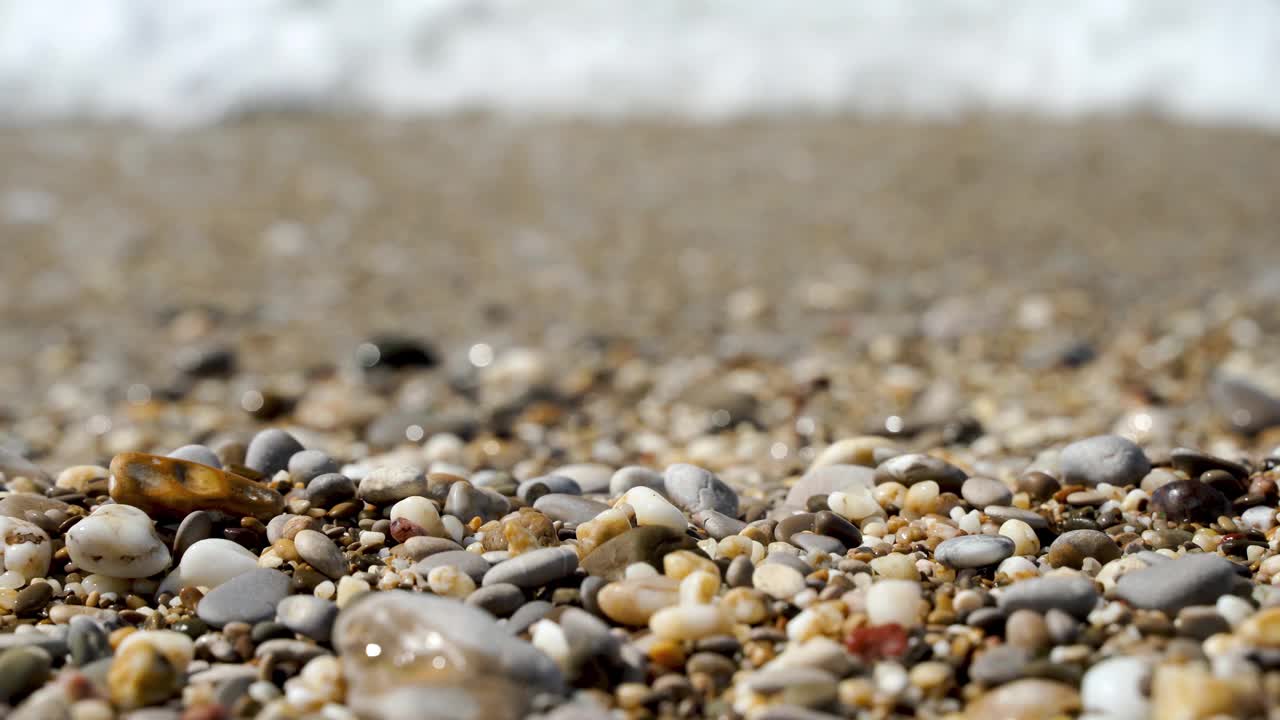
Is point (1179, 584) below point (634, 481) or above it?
below

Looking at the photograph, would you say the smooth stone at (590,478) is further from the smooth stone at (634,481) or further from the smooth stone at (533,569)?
the smooth stone at (533,569)

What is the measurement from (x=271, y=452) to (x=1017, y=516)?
1.28m

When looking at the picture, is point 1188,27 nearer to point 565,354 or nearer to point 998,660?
point 565,354

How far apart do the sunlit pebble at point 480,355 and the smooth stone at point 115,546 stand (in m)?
2.05

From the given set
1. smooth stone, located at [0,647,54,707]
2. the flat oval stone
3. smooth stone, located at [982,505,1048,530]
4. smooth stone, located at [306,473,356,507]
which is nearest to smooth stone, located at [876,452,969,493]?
smooth stone, located at [982,505,1048,530]

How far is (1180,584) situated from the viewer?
1.39 meters

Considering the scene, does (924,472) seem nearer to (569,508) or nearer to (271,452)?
(569,508)

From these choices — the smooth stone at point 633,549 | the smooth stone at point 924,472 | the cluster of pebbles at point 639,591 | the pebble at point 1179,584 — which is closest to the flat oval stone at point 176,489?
the cluster of pebbles at point 639,591

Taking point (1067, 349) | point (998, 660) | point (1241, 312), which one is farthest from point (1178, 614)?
point (1241, 312)

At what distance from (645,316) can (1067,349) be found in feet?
4.84

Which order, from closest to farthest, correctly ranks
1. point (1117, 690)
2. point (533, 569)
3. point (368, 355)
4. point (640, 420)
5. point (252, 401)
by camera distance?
point (1117, 690)
point (533, 569)
point (640, 420)
point (252, 401)
point (368, 355)

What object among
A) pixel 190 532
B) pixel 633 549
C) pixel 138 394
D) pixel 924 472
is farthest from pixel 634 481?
pixel 138 394

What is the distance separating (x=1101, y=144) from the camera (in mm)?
5398

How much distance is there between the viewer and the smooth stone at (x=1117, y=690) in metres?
1.19
